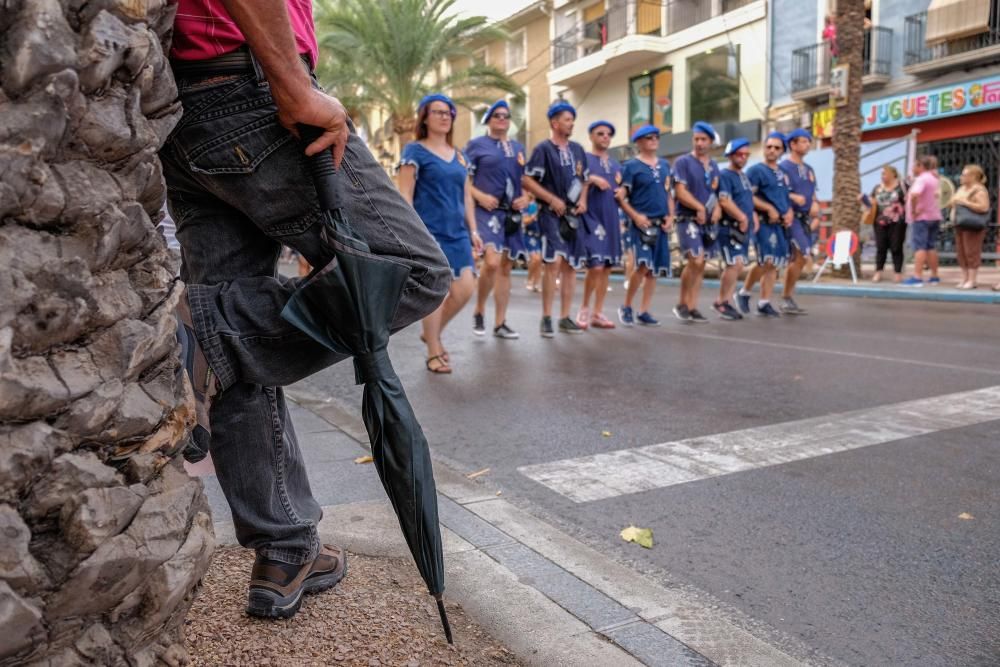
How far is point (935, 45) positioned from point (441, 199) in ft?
63.7

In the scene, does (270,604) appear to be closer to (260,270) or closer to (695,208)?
(260,270)

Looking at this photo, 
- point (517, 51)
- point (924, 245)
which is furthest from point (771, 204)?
point (517, 51)

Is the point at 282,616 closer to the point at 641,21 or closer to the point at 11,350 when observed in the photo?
the point at 11,350

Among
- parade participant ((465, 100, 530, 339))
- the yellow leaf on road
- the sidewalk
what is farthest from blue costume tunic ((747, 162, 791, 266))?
the yellow leaf on road

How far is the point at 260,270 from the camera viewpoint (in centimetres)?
231

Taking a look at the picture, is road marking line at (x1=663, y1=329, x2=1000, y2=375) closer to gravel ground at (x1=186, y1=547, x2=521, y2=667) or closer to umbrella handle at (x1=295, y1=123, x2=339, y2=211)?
gravel ground at (x1=186, y1=547, x2=521, y2=667)

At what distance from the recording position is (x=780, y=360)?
23.2 ft

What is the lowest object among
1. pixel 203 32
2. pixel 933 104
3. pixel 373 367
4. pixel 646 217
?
pixel 373 367

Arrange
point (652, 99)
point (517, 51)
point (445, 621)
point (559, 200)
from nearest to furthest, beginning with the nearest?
point (445, 621) < point (559, 200) < point (652, 99) < point (517, 51)

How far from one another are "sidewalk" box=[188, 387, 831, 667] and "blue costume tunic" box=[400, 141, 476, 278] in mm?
3641

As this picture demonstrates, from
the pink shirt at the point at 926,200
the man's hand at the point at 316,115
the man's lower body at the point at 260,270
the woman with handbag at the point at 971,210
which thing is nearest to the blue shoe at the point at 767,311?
the woman with handbag at the point at 971,210

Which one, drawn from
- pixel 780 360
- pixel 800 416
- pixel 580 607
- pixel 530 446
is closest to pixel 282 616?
pixel 580 607

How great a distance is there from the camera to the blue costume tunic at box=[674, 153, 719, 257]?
1046 centimetres

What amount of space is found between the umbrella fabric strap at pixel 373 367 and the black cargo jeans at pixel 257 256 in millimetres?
192
